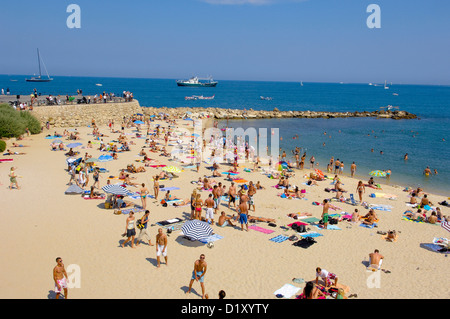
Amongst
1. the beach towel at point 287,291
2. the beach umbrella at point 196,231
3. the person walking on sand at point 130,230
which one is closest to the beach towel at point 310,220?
the beach umbrella at point 196,231

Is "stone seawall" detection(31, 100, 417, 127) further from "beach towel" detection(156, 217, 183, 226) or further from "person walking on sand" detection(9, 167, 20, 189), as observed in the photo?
"beach towel" detection(156, 217, 183, 226)

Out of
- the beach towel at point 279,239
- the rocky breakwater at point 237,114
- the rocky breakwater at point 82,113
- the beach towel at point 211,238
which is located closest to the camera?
the beach towel at point 211,238

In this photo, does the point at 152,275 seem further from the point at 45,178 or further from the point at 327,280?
the point at 45,178

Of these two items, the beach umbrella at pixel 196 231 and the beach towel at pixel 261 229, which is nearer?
the beach umbrella at pixel 196 231

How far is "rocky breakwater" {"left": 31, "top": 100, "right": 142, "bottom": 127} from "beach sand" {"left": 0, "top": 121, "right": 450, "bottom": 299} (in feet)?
62.5

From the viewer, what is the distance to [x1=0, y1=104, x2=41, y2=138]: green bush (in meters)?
23.7

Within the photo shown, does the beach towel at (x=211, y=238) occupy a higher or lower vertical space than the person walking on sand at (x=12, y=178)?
lower

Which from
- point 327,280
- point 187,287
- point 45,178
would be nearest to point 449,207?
point 327,280

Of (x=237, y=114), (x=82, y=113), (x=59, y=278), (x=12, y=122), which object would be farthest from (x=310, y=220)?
(x=237, y=114)

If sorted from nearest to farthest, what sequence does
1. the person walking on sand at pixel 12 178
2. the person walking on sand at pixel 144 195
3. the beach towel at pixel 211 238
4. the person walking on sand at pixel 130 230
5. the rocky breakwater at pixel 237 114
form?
the person walking on sand at pixel 130 230, the beach towel at pixel 211 238, the person walking on sand at pixel 144 195, the person walking on sand at pixel 12 178, the rocky breakwater at pixel 237 114

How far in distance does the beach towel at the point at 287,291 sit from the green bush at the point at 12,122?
23.8 metres

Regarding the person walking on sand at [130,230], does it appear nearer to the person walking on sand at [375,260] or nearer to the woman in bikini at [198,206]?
the woman in bikini at [198,206]

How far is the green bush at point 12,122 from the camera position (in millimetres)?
23742

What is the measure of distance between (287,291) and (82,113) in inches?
1241
